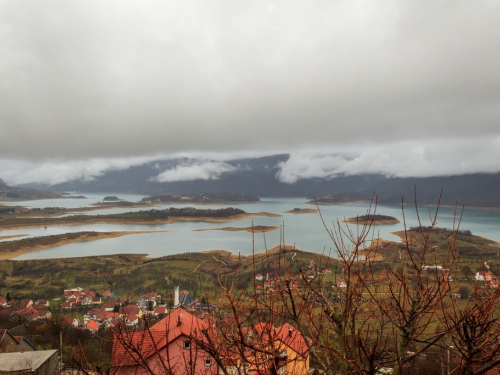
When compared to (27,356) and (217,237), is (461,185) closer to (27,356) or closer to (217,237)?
(217,237)

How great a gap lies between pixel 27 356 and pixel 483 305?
7.27 metres

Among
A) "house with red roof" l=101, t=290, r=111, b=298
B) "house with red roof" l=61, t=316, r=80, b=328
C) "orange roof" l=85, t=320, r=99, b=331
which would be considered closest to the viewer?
"orange roof" l=85, t=320, r=99, b=331

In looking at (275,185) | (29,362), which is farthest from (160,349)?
(275,185)

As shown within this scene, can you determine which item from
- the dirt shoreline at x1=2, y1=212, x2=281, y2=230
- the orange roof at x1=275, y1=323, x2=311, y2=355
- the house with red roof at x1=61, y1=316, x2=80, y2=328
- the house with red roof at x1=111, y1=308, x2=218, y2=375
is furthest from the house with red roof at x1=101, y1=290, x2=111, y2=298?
the dirt shoreline at x1=2, y1=212, x2=281, y2=230

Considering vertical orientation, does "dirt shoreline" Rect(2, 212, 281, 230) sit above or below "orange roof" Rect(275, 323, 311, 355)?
below

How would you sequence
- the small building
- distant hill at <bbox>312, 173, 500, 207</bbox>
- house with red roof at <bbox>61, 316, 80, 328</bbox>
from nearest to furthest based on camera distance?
the small building, house with red roof at <bbox>61, 316, 80, 328</bbox>, distant hill at <bbox>312, 173, 500, 207</bbox>

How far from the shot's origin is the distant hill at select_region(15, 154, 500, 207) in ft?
335

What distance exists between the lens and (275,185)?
149625mm

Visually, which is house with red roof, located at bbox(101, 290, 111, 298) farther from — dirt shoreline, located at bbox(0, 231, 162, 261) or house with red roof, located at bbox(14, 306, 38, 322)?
dirt shoreline, located at bbox(0, 231, 162, 261)

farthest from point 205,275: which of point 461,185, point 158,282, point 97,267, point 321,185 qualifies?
point 321,185

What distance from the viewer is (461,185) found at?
109812mm

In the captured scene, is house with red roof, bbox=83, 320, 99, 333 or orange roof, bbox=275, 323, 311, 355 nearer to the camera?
orange roof, bbox=275, 323, 311, 355

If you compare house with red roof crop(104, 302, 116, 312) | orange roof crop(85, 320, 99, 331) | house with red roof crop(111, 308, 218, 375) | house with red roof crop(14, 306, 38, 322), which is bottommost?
house with red roof crop(104, 302, 116, 312)

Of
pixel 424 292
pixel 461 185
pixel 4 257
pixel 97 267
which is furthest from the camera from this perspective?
pixel 461 185
